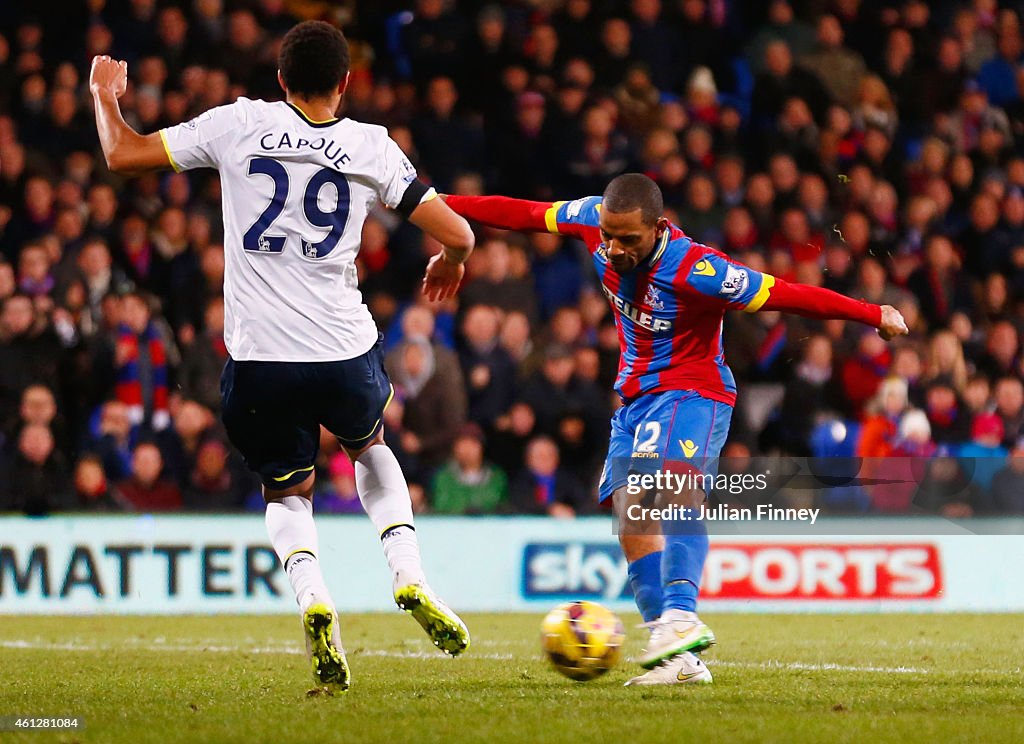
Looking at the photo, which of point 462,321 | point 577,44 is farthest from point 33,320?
point 577,44

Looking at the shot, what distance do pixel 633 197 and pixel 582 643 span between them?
73.5 inches

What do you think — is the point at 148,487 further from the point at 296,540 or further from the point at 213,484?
the point at 296,540

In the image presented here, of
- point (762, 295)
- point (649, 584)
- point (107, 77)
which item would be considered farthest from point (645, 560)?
point (107, 77)

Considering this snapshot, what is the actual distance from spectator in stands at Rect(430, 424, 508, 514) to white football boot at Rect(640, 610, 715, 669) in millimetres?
5364

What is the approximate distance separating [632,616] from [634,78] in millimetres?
5966

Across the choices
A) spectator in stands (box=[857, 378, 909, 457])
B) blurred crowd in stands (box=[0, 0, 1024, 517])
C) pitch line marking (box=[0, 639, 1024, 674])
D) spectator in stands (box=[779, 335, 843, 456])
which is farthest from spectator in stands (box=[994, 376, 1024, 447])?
pitch line marking (box=[0, 639, 1024, 674])

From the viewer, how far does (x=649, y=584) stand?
677 centimetres

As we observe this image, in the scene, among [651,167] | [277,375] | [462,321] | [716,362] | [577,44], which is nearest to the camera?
[277,375]

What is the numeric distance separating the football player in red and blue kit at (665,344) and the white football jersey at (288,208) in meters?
1.19

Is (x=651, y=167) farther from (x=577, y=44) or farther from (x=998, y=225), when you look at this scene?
(x=998, y=225)

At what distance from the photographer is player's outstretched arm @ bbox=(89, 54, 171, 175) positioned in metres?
5.73

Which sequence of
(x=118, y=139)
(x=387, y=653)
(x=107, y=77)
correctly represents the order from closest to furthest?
(x=118, y=139) < (x=107, y=77) < (x=387, y=653)

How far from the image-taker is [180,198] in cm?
1321

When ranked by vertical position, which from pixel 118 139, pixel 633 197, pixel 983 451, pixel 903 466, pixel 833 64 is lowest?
pixel 903 466
